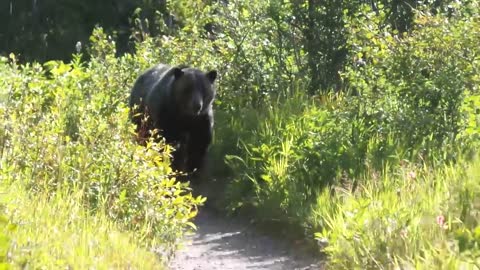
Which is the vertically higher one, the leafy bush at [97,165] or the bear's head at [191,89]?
the bear's head at [191,89]

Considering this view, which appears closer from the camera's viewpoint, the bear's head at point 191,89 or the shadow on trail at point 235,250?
the shadow on trail at point 235,250

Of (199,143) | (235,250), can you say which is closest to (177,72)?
(199,143)

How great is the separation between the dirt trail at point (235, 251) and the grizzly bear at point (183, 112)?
61.8 inches

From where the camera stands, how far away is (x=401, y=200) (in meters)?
7.48

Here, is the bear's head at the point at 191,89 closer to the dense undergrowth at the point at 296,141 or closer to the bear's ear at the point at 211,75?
the bear's ear at the point at 211,75

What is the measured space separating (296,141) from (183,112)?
204cm

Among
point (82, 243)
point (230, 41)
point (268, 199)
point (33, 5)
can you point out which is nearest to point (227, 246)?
point (268, 199)

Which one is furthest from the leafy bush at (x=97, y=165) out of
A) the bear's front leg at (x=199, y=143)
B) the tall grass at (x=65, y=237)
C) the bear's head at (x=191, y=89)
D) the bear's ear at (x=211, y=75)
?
the bear's ear at (x=211, y=75)

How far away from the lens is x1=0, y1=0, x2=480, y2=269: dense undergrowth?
22.2ft

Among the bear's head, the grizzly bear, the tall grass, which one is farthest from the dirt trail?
the bear's head

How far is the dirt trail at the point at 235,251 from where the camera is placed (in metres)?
8.10

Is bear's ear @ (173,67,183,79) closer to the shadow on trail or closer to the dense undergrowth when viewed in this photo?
the dense undergrowth

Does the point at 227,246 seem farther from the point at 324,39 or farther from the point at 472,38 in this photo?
the point at 324,39

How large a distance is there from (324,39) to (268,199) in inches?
137
